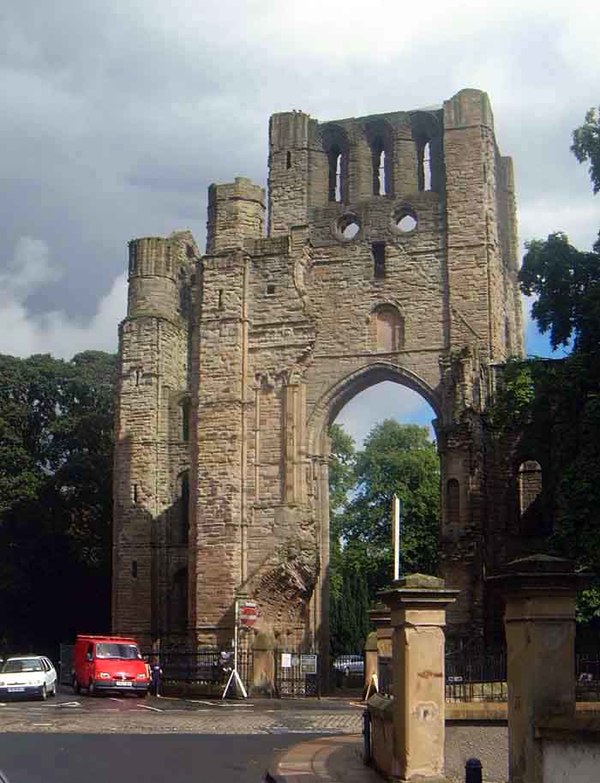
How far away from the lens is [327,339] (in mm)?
35688

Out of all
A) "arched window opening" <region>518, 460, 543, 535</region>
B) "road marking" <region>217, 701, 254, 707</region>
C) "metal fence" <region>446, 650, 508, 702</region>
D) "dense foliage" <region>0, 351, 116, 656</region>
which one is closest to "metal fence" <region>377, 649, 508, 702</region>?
"metal fence" <region>446, 650, 508, 702</region>

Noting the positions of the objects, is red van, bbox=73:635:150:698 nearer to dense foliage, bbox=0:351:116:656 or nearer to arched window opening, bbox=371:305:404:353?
arched window opening, bbox=371:305:404:353

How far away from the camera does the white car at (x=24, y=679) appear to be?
2672 centimetres

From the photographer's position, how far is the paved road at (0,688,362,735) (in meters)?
18.5

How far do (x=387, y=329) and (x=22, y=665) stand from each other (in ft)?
45.9

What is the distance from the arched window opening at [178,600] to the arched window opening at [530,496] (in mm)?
12171

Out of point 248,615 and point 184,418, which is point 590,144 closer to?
point 248,615

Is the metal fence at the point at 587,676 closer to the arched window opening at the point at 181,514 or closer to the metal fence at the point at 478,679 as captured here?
the metal fence at the point at 478,679

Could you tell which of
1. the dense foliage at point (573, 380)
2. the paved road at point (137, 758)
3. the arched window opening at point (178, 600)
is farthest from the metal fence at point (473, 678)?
the arched window opening at point (178, 600)

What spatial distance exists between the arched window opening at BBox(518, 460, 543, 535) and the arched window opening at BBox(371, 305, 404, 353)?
16.3 feet

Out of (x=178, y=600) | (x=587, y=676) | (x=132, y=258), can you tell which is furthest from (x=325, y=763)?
(x=132, y=258)

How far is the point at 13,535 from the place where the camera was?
46.2 m

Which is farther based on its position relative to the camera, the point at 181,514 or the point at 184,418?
the point at 184,418

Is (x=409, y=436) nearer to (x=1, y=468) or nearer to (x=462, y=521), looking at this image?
(x=1, y=468)
